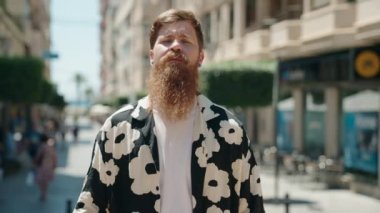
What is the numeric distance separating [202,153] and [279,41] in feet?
72.0

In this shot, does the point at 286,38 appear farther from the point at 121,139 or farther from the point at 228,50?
the point at 121,139

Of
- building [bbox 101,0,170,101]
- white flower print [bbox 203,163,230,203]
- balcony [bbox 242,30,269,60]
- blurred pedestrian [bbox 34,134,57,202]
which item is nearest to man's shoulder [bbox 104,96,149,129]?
white flower print [bbox 203,163,230,203]

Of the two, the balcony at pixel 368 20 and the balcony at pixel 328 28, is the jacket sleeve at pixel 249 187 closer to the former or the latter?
the balcony at pixel 368 20

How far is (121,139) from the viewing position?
2.75 metres

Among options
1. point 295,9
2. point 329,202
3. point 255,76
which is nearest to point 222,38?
point 295,9

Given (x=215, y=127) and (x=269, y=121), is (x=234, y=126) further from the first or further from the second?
(x=269, y=121)

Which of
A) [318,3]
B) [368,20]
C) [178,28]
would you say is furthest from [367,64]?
[178,28]

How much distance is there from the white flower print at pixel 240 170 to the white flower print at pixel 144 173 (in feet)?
1.05

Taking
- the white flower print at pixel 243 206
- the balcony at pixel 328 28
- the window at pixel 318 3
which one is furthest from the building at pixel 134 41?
the white flower print at pixel 243 206

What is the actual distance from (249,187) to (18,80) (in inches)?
982

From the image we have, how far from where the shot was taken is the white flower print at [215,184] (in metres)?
2.72

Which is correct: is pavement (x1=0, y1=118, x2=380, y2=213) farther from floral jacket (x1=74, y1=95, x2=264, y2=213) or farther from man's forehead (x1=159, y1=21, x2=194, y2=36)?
man's forehead (x1=159, y1=21, x2=194, y2=36)

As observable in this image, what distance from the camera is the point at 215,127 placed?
2799mm

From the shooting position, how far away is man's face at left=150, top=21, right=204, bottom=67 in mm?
2729
